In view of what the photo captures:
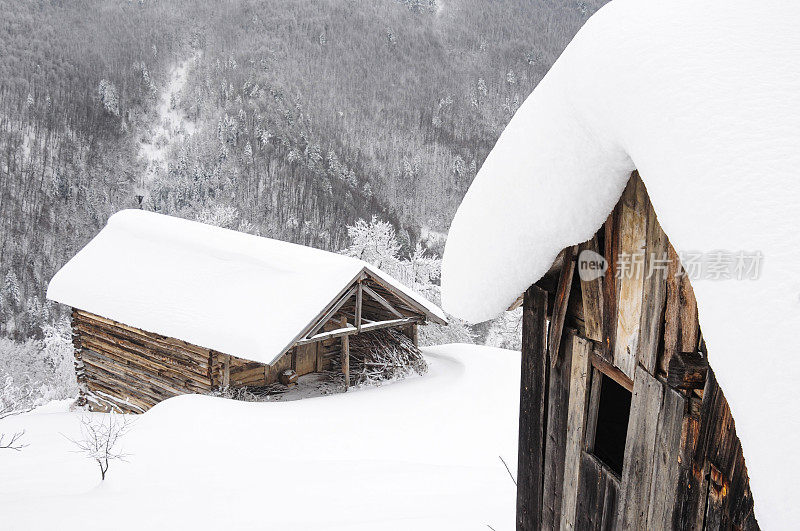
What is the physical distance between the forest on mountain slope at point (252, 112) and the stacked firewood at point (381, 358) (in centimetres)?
5227

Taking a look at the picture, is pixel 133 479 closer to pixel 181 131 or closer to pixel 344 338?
pixel 344 338

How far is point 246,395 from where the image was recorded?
13.5 metres

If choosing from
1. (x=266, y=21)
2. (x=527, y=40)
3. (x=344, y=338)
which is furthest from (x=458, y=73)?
(x=344, y=338)

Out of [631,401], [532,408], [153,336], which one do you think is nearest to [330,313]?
[153,336]

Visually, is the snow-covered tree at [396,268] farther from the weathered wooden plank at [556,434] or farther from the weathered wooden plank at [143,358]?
the weathered wooden plank at [556,434]

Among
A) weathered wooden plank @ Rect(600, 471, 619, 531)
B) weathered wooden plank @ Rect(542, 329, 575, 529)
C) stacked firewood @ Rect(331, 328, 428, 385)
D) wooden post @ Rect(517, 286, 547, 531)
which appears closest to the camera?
weathered wooden plank @ Rect(600, 471, 619, 531)

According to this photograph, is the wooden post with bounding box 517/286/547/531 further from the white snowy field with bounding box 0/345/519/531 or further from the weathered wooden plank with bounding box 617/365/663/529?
the white snowy field with bounding box 0/345/519/531

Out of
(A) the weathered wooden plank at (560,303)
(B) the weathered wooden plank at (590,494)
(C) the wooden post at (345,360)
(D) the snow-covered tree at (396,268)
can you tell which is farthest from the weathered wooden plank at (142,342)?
(D) the snow-covered tree at (396,268)

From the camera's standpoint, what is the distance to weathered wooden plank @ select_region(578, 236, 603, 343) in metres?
3.47

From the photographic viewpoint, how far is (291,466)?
9117 mm

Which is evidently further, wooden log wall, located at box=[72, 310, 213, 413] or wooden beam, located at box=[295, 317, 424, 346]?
wooden log wall, located at box=[72, 310, 213, 413]

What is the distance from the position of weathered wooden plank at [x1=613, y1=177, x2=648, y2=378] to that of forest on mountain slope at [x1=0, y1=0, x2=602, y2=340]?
213 ft

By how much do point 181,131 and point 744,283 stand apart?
108010 millimetres

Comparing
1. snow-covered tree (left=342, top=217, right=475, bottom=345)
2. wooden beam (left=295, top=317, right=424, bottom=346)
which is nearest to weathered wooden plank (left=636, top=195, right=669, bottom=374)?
wooden beam (left=295, top=317, right=424, bottom=346)
